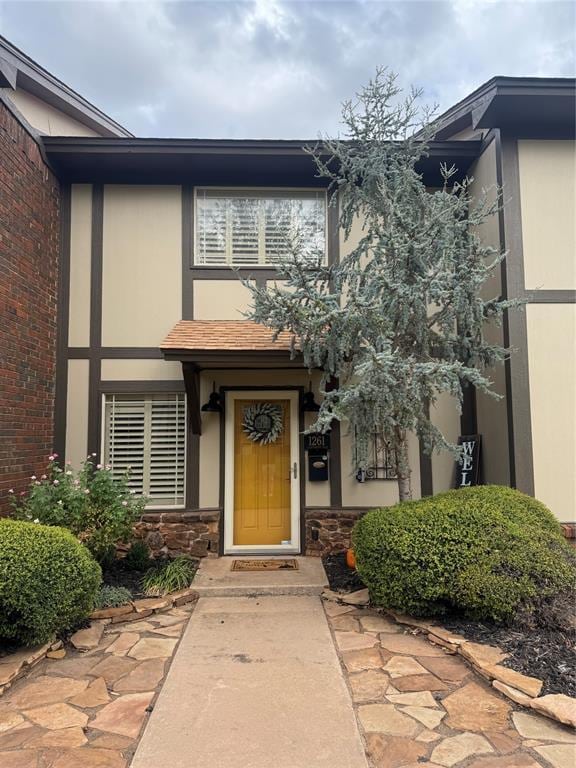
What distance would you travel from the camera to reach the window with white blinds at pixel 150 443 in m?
6.05

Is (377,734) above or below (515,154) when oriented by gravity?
below

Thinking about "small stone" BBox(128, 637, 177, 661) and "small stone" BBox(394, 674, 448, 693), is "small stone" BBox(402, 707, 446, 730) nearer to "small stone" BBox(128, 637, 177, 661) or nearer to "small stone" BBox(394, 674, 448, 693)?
"small stone" BBox(394, 674, 448, 693)

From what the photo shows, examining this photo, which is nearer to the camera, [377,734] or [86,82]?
[377,734]

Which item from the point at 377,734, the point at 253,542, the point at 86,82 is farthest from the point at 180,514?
the point at 86,82

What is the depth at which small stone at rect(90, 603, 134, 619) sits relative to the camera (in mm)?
4168

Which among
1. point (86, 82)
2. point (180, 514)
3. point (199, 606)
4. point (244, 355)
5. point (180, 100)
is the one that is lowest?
point (199, 606)

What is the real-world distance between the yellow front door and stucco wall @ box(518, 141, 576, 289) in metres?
3.42

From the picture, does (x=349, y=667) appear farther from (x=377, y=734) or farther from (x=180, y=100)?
(x=180, y=100)

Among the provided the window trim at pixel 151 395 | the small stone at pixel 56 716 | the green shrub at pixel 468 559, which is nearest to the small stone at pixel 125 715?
the small stone at pixel 56 716

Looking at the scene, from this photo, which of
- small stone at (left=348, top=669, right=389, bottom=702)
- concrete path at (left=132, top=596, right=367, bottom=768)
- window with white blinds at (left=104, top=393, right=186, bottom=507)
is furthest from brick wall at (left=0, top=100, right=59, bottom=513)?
small stone at (left=348, top=669, right=389, bottom=702)

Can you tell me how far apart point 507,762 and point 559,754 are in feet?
0.94

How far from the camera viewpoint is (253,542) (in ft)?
20.0

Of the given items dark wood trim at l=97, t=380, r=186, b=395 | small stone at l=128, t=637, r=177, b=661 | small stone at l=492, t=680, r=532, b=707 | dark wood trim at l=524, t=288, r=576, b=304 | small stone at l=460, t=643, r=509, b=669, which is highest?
dark wood trim at l=524, t=288, r=576, b=304

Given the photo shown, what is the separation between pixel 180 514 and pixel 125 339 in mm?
2379
